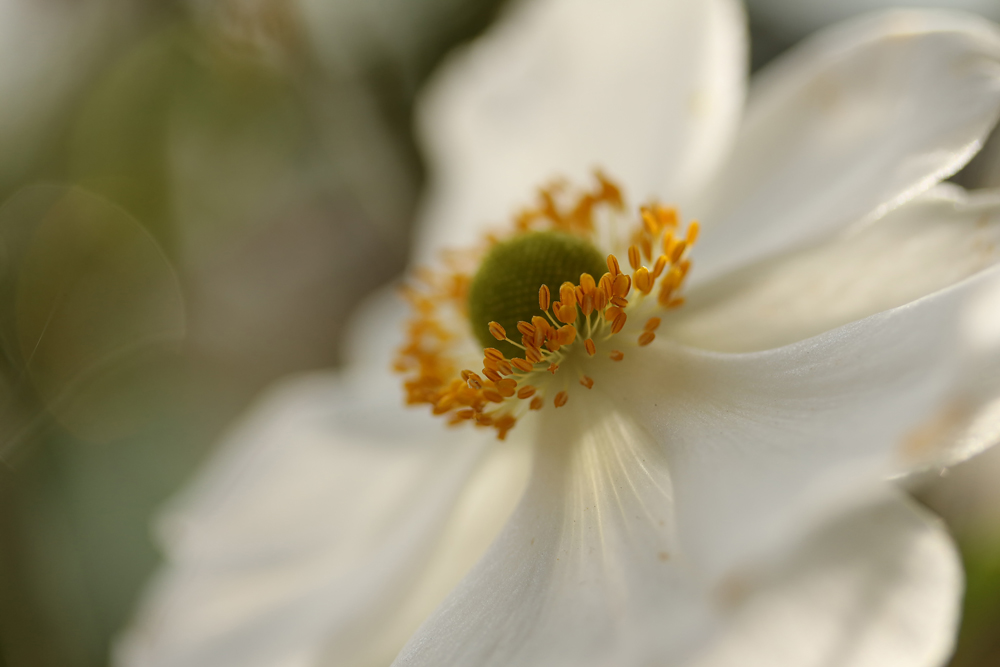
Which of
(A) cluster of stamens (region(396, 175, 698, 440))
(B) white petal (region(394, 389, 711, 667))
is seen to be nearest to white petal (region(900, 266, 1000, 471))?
(B) white petal (region(394, 389, 711, 667))

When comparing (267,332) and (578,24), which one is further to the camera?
(267,332)

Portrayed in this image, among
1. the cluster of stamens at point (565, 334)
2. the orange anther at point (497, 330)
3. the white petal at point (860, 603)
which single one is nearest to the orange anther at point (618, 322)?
the cluster of stamens at point (565, 334)

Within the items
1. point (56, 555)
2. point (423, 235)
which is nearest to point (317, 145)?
point (423, 235)

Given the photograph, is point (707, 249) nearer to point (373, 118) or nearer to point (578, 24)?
point (578, 24)

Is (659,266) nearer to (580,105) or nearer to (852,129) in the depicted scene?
(852,129)

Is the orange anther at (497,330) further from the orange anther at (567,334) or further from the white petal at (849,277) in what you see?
the white petal at (849,277)
